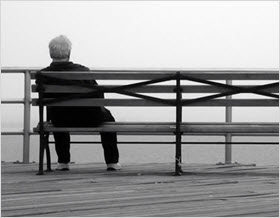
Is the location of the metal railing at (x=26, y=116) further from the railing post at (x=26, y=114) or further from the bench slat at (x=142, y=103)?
Result: the bench slat at (x=142, y=103)

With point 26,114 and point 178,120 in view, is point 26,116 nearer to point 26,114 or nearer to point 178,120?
point 26,114

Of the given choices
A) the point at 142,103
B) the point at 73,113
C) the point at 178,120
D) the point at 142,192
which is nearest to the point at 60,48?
the point at 73,113

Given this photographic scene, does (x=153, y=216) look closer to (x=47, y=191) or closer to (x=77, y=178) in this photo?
(x=47, y=191)

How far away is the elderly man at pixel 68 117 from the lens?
498 cm

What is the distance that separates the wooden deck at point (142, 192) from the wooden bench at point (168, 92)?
11.5 inches

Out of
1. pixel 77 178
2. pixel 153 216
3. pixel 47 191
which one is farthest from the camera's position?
pixel 77 178

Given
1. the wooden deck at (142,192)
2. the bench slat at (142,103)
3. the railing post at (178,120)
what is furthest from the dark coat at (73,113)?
the railing post at (178,120)

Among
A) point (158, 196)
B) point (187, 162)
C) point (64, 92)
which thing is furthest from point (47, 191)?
point (187, 162)

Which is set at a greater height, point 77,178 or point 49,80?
point 49,80

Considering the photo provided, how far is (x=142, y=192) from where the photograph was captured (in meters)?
3.74

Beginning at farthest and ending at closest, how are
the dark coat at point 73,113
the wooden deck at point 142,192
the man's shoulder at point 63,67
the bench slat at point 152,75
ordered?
the man's shoulder at point 63,67 < the dark coat at point 73,113 < the bench slat at point 152,75 < the wooden deck at point 142,192

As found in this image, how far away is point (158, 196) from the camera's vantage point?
3549 mm

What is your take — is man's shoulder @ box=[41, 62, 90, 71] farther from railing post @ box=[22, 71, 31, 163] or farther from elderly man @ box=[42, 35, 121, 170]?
railing post @ box=[22, 71, 31, 163]

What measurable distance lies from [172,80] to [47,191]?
53.5 inches
